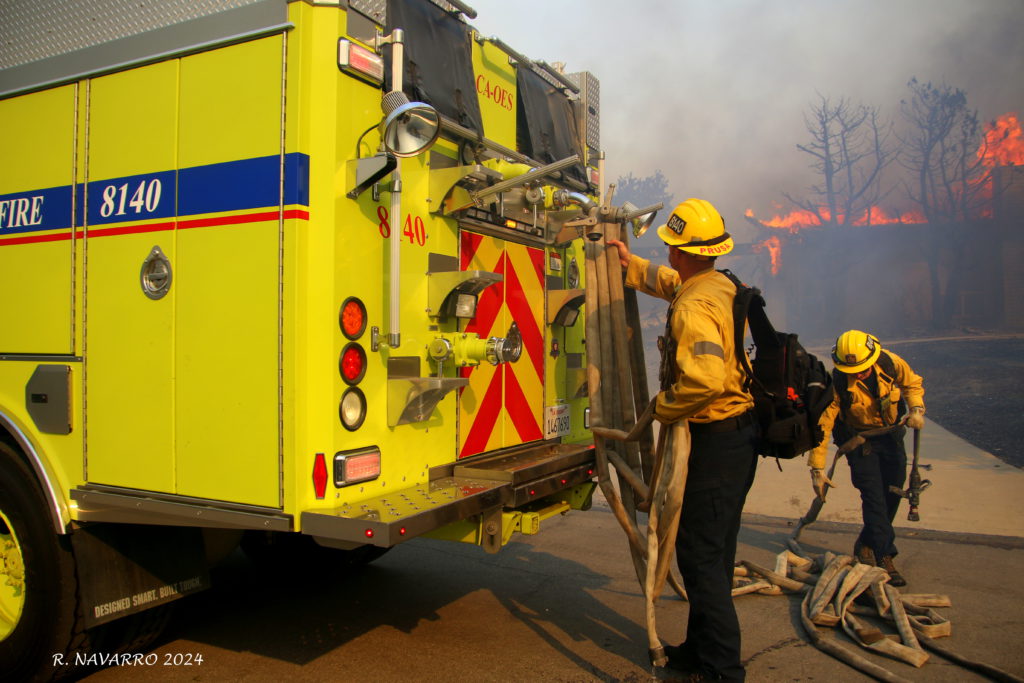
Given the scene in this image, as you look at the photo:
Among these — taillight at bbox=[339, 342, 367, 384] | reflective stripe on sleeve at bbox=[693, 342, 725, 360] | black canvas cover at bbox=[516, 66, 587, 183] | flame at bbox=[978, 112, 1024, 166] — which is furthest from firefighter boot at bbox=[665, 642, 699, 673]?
flame at bbox=[978, 112, 1024, 166]

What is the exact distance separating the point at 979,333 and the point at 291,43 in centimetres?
2882

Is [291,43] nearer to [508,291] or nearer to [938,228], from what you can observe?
[508,291]

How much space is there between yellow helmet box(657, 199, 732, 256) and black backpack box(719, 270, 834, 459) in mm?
215

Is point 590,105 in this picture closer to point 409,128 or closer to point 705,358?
point 409,128

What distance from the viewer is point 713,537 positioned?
3623mm

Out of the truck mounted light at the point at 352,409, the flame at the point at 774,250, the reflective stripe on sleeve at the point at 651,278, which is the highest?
the flame at the point at 774,250

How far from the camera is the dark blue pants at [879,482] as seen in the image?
547 cm

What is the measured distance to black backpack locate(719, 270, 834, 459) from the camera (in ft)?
12.1

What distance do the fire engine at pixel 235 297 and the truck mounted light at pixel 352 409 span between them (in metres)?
0.01

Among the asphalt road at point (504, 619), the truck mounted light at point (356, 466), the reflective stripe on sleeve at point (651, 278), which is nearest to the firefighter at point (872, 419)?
the asphalt road at point (504, 619)

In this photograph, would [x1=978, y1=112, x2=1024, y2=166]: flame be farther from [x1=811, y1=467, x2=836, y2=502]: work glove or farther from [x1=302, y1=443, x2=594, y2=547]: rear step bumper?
[x1=302, y1=443, x2=594, y2=547]: rear step bumper

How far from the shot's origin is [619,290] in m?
4.19

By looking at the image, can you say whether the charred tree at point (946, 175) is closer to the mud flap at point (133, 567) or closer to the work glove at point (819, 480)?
the work glove at point (819, 480)

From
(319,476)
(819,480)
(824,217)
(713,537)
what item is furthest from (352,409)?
(824,217)
